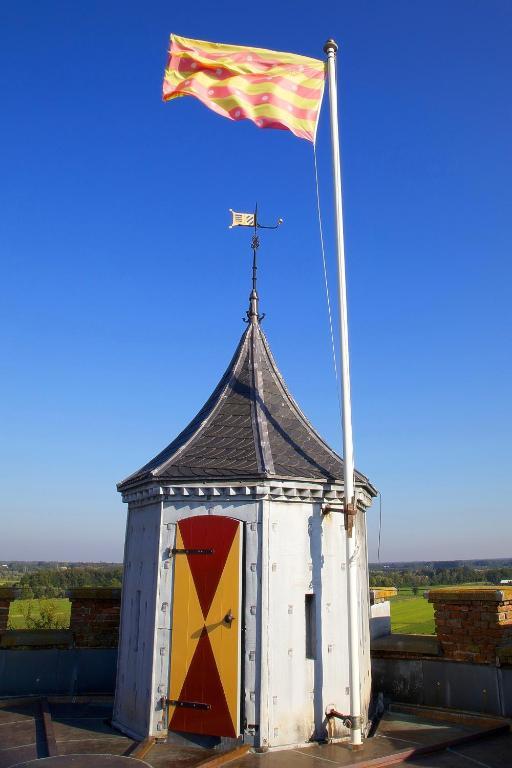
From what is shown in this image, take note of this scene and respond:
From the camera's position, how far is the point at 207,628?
8750mm

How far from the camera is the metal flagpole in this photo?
8273mm

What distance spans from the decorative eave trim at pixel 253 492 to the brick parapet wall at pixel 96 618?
3.07 m

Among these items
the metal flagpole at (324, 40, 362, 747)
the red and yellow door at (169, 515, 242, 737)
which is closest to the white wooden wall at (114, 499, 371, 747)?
the red and yellow door at (169, 515, 242, 737)

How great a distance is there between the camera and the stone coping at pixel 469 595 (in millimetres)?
9586

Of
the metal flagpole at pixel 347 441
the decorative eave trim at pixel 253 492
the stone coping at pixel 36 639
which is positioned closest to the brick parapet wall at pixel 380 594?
the decorative eave trim at pixel 253 492

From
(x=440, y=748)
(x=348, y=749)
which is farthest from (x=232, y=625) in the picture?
(x=440, y=748)

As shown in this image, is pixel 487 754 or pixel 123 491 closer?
pixel 487 754

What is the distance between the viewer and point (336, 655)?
9.08 m

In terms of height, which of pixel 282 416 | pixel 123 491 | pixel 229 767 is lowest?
pixel 229 767

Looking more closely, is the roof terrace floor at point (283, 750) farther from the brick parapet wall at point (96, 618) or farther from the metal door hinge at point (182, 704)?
the brick parapet wall at point (96, 618)

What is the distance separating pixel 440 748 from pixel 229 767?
2.98 m

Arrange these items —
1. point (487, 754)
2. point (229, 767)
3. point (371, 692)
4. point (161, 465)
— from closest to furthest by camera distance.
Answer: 1. point (229, 767)
2. point (487, 754)
3. point (161, 465)
4. point (371, 692)

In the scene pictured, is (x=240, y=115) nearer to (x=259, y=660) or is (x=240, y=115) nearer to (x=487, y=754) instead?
(x=259, y=660)

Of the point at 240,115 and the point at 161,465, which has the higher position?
the point at 240,115
